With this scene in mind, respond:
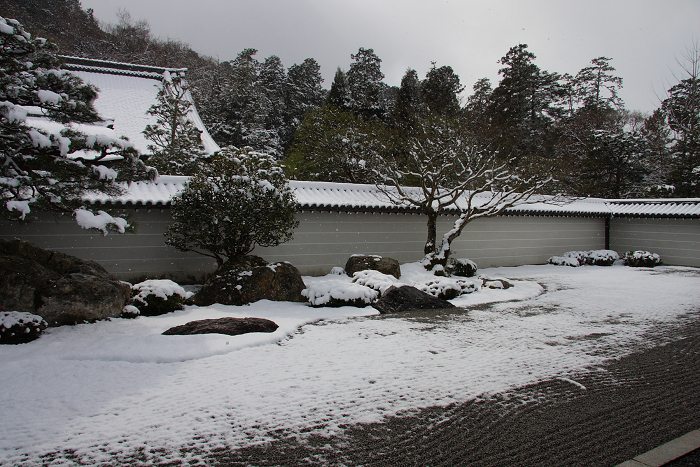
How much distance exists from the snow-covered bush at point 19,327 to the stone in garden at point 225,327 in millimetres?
1474

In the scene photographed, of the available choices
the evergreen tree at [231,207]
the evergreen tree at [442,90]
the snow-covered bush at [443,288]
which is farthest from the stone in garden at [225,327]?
the evergreen tree at [442,90]

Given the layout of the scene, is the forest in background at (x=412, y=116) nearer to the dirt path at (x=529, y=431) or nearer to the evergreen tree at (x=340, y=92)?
the evergreen tree at (x=340, y=92)

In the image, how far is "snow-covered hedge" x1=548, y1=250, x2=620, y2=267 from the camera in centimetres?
1533

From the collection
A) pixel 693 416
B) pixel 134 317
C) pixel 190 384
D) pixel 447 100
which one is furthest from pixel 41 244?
pixel 447 100

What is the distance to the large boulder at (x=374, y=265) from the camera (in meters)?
10.6

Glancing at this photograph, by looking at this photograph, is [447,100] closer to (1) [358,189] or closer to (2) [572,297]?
(1) [358,189]

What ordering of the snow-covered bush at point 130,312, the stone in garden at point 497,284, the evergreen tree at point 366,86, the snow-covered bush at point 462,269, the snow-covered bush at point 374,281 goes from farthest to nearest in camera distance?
the evergreen tree at point 366,86 → the snow-covered bush at point 462,269 → the stone in garden at point 497,284 → the snow-covered bush at point 374,281 → the snow-covered bush at point 130,312

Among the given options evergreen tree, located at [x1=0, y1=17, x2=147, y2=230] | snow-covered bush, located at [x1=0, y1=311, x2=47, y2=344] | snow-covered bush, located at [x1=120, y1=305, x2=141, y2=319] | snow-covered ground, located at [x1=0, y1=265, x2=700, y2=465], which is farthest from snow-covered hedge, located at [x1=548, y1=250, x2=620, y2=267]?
snow-covered bush, located at [x1=0, y1=311, x2=47, y2=344]

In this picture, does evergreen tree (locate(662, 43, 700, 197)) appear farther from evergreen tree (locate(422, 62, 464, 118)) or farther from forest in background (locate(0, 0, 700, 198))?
evergreen tree (locate(422, 62, 464, 118))

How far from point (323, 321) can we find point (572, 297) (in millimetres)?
5560

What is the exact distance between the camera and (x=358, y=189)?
13.6 m

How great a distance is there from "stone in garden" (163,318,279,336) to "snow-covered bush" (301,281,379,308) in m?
1.83

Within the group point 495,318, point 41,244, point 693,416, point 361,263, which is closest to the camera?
point 693,416

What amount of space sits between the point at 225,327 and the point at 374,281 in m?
3.67
